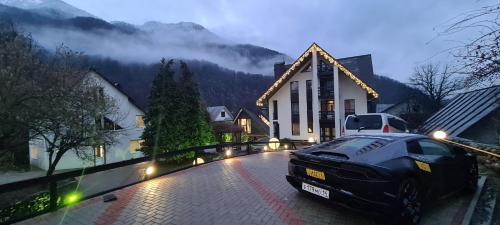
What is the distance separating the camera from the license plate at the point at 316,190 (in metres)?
4.62

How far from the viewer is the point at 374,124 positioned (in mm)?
11531

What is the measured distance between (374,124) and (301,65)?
64.2 feet

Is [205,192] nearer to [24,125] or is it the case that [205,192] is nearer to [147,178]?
[147,178]

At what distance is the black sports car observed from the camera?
4047 millimetres

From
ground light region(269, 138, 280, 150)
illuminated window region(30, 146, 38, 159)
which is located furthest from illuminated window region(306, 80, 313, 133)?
illuminated window region(30, 146, 38, 159)

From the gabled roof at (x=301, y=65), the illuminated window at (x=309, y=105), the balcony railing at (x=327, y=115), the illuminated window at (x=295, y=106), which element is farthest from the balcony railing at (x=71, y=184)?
the gabled roof at (x=301, y=65)

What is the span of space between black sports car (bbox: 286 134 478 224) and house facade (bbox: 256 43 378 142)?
881 inches

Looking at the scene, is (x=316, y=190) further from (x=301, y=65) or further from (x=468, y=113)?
(x=301, y=65)

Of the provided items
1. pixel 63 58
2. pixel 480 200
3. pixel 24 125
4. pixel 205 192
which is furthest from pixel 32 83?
pixel 480 200

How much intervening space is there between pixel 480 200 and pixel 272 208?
4.31m

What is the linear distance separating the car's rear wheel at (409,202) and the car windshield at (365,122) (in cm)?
729

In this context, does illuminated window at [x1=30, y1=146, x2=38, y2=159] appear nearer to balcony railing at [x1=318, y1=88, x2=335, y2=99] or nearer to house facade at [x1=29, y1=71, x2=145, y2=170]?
house facade at [x1=29, y1=71, x2=145, y2=170]

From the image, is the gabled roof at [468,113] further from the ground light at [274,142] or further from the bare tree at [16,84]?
the bare tree at [16,84]

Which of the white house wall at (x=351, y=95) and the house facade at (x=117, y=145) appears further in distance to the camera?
the white house wall at (x=351, y=95)
